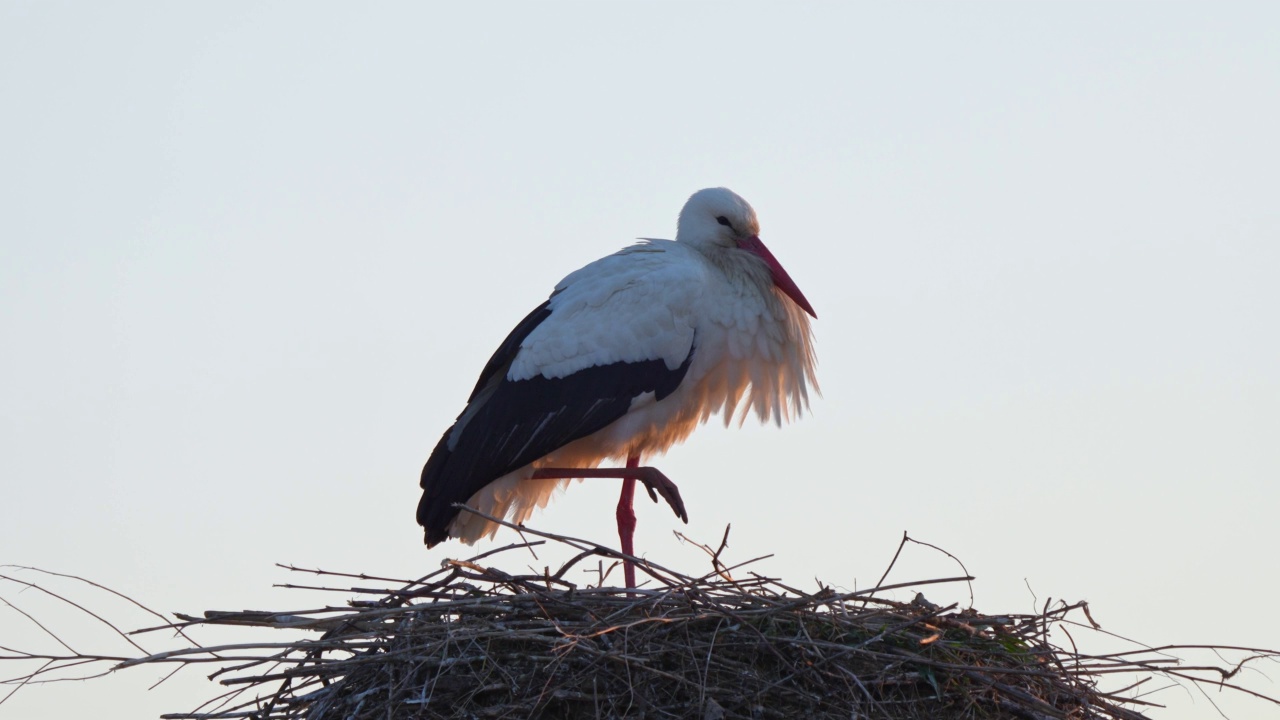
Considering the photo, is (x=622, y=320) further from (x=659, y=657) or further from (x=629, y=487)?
(x=659, y=657)

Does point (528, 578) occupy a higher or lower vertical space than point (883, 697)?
higher

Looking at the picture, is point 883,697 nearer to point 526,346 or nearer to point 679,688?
point 679,688

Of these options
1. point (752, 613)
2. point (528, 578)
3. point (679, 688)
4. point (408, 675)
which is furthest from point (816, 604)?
point (408, 675)

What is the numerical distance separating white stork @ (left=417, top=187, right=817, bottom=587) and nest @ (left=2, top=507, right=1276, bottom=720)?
1.58m

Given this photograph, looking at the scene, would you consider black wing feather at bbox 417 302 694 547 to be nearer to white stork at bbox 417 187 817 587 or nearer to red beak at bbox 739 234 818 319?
white stork at bbox 417 187 817 587

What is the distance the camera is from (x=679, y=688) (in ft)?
15.2

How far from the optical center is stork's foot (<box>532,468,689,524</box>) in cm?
653

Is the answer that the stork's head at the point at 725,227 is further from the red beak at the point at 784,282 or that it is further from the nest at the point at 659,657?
the nest at the point at 659,657

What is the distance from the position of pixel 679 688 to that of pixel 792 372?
293 centimetres

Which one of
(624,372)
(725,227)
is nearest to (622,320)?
(624,372)

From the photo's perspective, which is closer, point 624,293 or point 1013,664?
point 1013,664

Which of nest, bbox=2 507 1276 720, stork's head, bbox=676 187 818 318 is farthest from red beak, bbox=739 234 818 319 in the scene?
nest, bbox=2 507 1276 720

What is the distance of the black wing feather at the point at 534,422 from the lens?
6.85 m

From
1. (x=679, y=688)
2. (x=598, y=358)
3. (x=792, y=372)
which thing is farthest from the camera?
(x=792, y=372)
